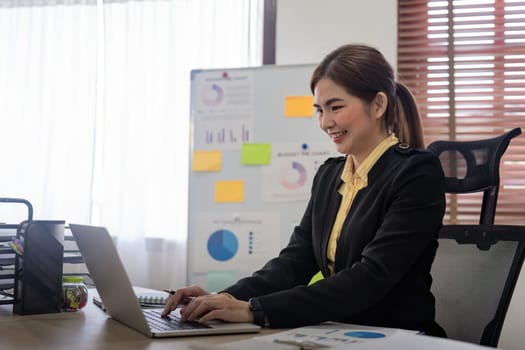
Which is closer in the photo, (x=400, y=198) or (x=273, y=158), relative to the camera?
(x=400, y=198)

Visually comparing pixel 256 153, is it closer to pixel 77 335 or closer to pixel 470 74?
pixel 470 74

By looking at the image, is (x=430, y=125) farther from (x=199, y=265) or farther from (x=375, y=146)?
(x=375, y=146)

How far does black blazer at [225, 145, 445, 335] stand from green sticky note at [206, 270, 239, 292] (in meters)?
1.44

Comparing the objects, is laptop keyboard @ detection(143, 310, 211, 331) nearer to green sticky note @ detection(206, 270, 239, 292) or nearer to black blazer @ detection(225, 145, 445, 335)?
black blazer @ detection(225, 145, 445, 335)

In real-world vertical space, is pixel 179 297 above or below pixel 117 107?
below

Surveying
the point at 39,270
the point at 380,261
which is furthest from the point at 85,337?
the point at 380,261

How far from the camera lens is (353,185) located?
1.49 m

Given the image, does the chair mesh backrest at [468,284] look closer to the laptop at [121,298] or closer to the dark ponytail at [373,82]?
the dark ponytail at [373,82]

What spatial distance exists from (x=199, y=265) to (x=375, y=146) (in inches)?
66.6

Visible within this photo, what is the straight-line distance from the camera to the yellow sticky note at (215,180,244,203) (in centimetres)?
297

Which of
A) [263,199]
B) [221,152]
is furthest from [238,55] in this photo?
[263,199]

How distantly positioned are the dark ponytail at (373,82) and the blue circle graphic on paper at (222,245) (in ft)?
5.06

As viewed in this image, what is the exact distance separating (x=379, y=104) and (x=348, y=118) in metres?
0.09

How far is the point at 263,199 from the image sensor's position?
2941mm
